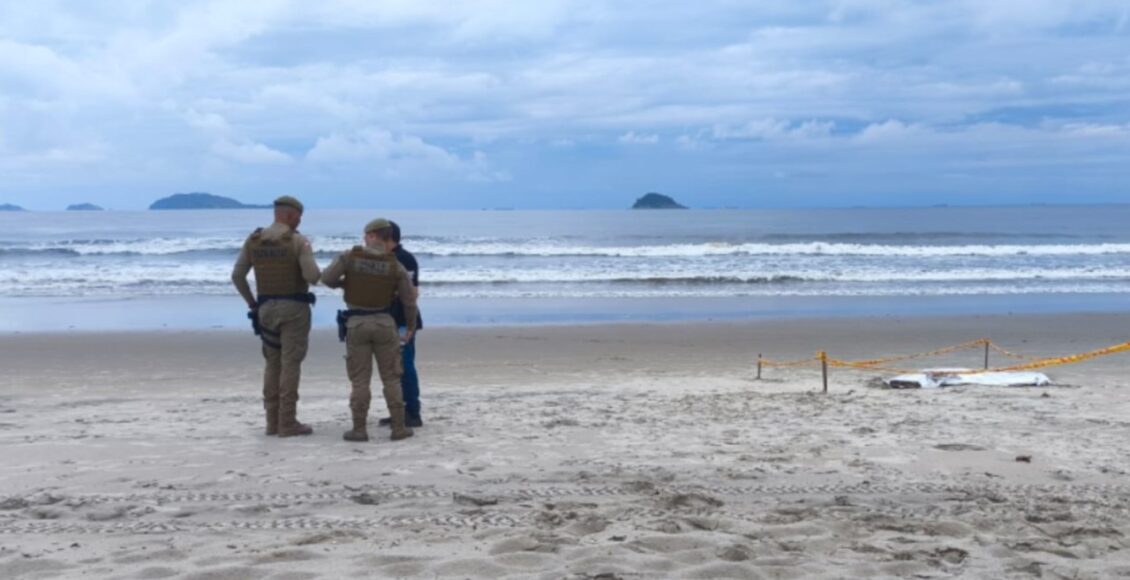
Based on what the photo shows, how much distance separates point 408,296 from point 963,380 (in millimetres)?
5689

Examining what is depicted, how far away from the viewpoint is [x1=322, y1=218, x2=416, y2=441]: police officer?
6.52m

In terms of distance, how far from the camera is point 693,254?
121 feet

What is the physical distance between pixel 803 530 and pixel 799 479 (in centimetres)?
106

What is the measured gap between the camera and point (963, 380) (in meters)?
9.34

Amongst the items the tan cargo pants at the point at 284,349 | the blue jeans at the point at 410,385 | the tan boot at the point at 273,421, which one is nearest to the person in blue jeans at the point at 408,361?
the blue jeans at the point at 410,385

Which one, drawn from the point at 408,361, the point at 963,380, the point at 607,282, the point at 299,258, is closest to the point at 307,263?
the point at 299,258

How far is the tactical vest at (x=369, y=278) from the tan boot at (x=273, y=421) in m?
1.06

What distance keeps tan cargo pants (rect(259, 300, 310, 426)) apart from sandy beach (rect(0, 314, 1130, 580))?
0.96 feet

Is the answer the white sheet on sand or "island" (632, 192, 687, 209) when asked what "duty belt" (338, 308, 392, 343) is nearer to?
the white sheet on sand

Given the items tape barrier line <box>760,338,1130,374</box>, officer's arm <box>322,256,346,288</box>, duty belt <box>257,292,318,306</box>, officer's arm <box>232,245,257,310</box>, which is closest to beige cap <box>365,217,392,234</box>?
officer's arm <box>322,256,346,288</box>

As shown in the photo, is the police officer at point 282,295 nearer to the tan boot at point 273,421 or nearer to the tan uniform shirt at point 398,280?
the tan boot at point 273,421

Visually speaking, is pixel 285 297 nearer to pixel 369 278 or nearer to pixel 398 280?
pixel 369 278

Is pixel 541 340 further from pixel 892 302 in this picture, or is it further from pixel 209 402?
pixel 892 302

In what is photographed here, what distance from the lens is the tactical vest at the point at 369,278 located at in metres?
6.50
